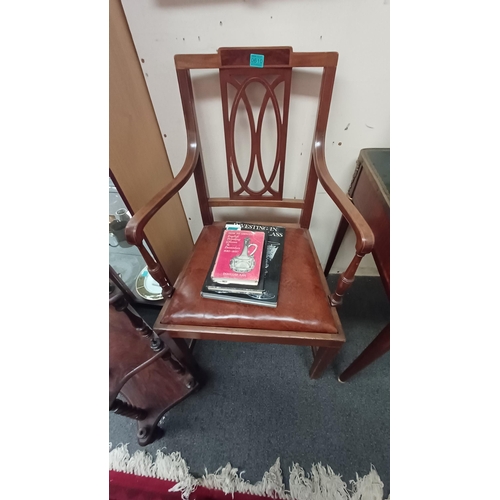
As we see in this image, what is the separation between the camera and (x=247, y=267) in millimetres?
761

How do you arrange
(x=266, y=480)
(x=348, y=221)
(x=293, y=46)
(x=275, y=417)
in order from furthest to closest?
(x=275, y=417), (x=266, y=480), (x=293, y=46), (x=348, y=221)

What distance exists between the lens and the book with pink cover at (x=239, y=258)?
741 millimetres

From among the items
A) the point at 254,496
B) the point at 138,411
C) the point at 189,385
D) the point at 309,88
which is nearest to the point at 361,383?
the point at 254,496

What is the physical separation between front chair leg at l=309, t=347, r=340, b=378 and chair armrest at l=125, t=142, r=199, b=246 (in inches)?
25.0

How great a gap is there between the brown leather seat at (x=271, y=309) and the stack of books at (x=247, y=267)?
0.02 meters

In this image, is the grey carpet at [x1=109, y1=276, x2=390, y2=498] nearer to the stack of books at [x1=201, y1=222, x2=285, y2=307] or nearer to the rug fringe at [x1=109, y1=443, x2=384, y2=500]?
the rug fringe at [x1=109, y1=443, x2=384, y2=500]

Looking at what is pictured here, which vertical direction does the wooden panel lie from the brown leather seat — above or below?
above

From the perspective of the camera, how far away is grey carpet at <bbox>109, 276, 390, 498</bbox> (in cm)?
88

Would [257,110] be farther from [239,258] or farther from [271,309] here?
[271,309]

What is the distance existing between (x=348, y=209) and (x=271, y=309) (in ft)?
1.14

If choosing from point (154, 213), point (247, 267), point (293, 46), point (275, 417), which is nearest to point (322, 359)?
point (275, 417)

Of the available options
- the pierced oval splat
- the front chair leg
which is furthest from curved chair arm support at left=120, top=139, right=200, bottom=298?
the front chair leg
